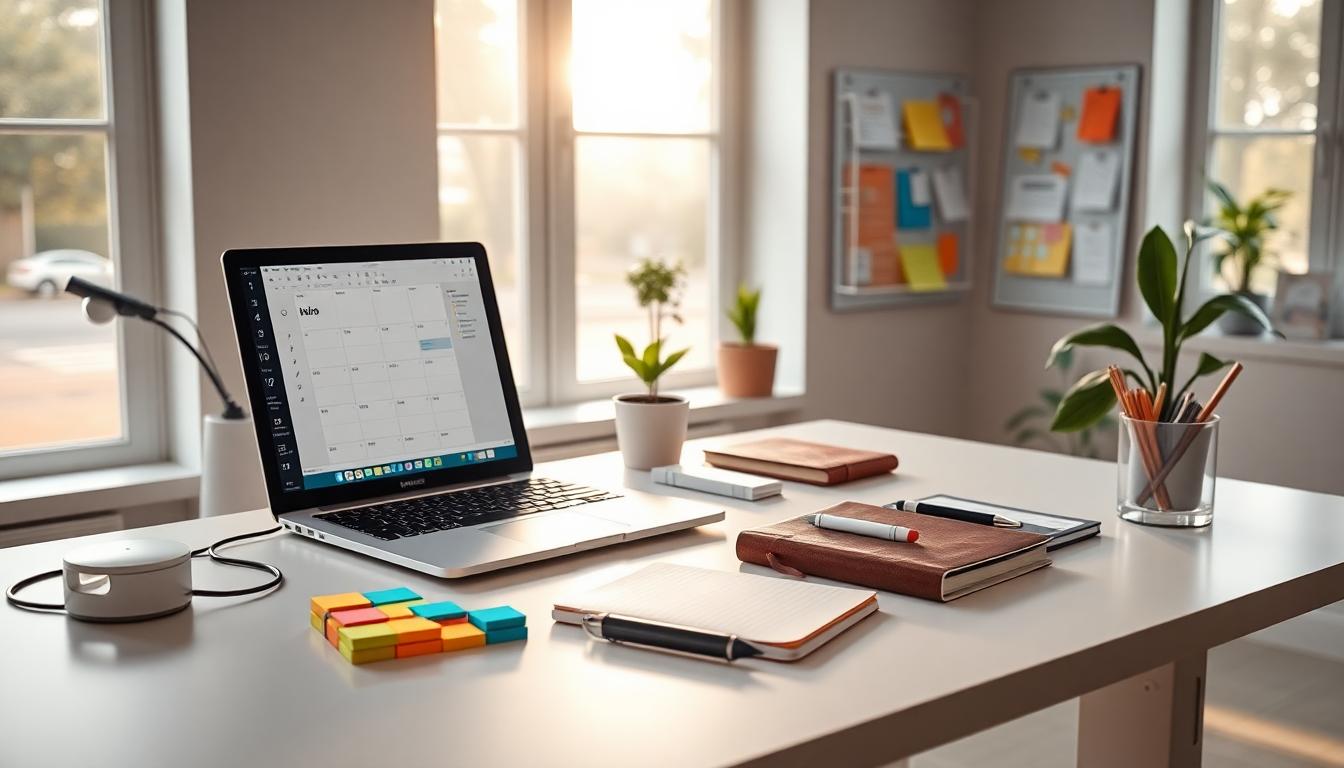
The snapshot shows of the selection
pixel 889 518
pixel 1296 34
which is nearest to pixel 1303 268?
pixel 1296 34

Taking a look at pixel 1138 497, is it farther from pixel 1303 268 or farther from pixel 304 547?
pixel 1303 268

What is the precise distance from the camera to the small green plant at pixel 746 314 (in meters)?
3.53

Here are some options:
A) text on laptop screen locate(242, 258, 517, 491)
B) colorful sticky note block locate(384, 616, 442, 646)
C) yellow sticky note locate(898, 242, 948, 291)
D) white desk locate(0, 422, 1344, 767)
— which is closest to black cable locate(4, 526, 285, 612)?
white desk locate(0, 422, 1344, 767)

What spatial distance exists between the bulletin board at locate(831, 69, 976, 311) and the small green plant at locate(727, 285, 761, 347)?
14.8 inches

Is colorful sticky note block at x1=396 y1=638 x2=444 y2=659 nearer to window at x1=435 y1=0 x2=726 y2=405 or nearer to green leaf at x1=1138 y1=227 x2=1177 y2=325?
green leaf at x1=1138 y1=227 x2=1177 y2=325

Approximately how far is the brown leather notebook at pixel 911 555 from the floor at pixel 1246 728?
1.47m

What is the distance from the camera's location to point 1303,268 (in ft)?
12.0

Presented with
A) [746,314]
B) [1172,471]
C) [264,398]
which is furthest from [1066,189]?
[264,398]

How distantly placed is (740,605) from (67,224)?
2.07 metres

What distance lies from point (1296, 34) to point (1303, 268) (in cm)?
63

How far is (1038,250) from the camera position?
4066mm

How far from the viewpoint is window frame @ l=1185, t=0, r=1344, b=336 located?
353cm

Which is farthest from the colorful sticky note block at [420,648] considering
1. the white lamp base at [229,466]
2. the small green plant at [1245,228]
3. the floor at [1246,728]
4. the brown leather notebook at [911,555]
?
the small green plant at [1245,228]

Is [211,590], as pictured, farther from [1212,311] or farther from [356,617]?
[1212,311]
